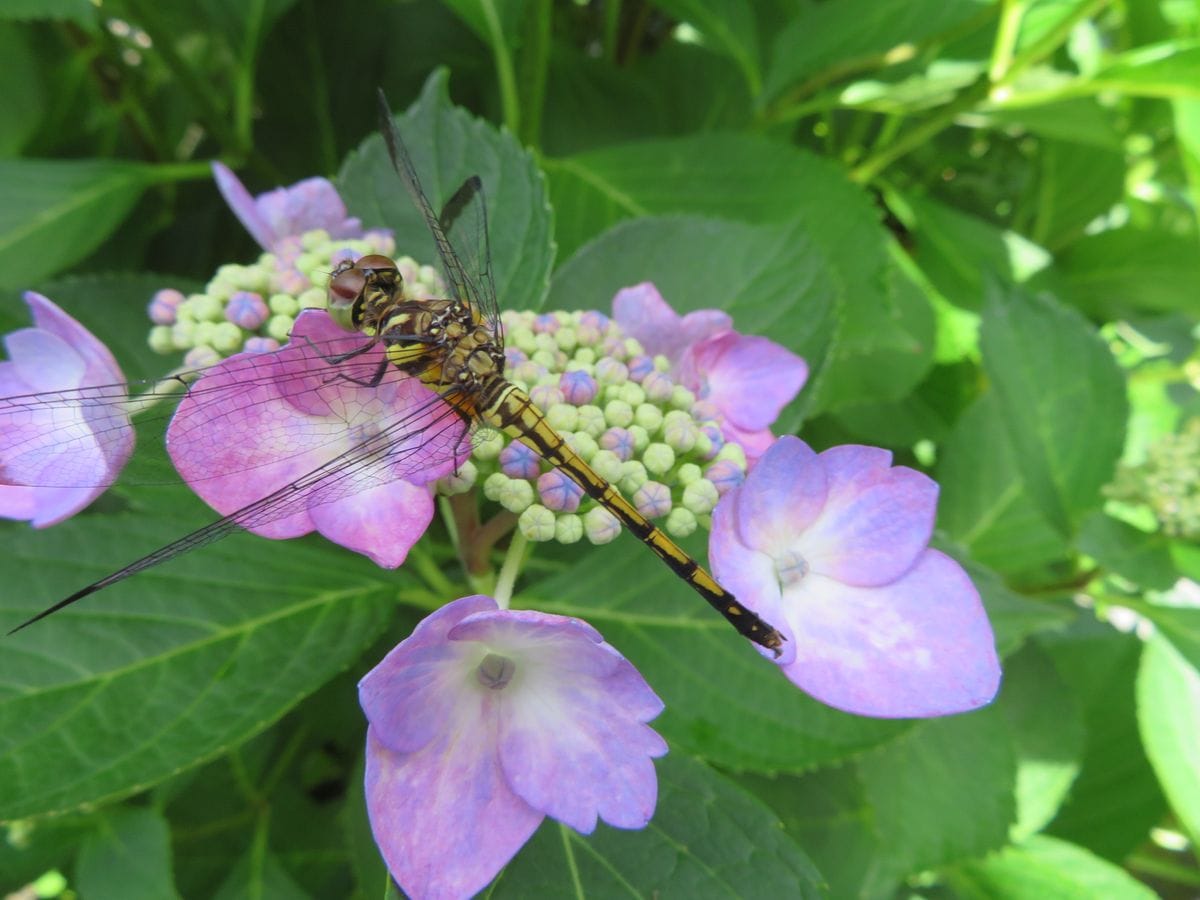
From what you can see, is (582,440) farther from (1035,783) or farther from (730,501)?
(1035,783)

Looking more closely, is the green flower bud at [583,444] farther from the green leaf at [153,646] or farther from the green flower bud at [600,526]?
the green leaf at [153,646]

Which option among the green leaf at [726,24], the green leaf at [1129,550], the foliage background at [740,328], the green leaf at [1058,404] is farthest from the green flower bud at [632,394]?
the green leaf at [726,24]

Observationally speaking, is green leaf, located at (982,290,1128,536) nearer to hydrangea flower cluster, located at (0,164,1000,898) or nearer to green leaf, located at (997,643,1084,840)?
green leaf, located at (997,643,1084,840)

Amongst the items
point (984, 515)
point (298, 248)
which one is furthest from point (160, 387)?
point (984, 515)

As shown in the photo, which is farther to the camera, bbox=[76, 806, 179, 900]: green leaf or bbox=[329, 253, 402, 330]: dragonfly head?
bbox=[76, 806, 179, 900]: green leaf

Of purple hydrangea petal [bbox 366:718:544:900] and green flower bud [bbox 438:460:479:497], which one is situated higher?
green flower bud [bbox 438:460:479:497]

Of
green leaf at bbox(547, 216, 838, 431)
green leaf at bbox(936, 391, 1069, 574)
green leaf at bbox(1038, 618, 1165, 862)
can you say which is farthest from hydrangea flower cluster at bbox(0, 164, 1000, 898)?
green leaf at bbox(1038, 618, 1165, 862)

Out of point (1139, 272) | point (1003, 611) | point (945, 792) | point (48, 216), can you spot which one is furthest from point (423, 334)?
point (1139, 272)
